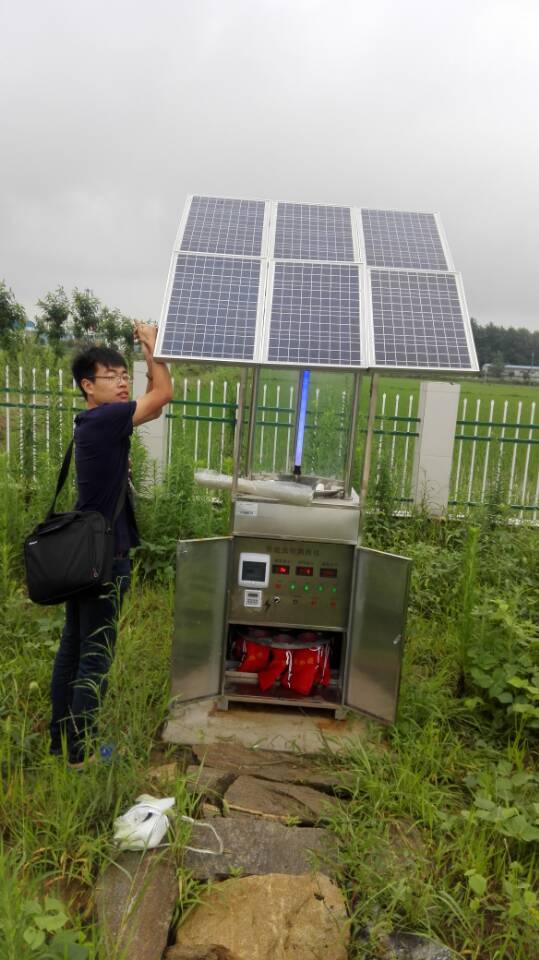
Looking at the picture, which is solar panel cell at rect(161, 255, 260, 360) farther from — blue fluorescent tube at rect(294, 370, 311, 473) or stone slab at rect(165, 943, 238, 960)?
stone slab at rect(165, 943, 238, 960)

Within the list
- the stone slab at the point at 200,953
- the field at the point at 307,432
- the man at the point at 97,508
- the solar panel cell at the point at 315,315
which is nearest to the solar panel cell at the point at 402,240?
the solar panel cell at the point at 315,315

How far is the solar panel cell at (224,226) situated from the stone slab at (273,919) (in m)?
2.82

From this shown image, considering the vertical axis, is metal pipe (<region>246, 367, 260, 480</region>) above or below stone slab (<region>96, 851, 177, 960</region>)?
above

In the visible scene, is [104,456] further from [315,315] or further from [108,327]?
[108,327]

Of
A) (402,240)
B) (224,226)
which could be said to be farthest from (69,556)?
(402,240)

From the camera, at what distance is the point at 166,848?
244 centimetres

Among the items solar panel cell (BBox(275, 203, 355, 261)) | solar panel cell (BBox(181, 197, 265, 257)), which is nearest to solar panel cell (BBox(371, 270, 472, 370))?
solar panel cell (BBox(275, 203, 355, 261))

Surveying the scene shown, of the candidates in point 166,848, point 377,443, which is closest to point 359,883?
point 166,848

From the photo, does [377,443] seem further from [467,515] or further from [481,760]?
[481,760]

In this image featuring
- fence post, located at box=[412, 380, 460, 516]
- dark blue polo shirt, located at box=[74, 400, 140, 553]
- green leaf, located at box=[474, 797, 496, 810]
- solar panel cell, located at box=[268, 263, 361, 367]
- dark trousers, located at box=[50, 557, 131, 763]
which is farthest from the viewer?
fence post, located at box=[412, 380, 460, 516]

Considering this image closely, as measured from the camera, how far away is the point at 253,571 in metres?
3.49

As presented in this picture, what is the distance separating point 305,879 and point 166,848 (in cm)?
49

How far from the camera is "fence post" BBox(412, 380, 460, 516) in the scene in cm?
707

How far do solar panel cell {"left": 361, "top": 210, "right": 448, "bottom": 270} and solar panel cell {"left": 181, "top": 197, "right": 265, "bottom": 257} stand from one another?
0.61 meters
